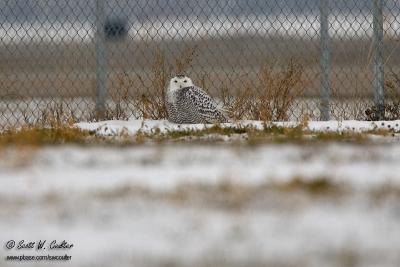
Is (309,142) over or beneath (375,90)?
beneath

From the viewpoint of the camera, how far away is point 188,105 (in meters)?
7.90

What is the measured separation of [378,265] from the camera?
284cm

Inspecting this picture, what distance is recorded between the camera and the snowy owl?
790cm

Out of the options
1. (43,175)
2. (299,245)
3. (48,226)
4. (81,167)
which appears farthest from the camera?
(81,167)

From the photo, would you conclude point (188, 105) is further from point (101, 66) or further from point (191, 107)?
point (101, 66)

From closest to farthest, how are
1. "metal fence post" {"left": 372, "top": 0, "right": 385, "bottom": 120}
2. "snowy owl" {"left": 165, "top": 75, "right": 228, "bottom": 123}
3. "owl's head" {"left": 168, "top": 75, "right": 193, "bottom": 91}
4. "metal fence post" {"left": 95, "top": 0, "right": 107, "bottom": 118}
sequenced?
"snowy owl" {"left": 165, "top": 75, "right": 228, "bottom": 123}
"owl's head" {"left": 168, "top": 75, "right": 193, "bottom": 91}
"metal fence post" {"left": 95, "top": 0, "right": 107, "bottom": 118}
"metal fence post" {"left": 372, "top": 0, "right": 385, "bottom": 120}

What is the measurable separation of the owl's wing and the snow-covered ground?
292 cm

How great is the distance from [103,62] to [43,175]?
15.6 feet

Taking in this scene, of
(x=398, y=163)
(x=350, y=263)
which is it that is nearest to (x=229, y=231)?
(x=350, y=263)

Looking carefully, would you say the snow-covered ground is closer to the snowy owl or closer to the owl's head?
the snowy owl

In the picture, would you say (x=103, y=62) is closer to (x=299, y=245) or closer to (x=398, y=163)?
(x=398, y=163)

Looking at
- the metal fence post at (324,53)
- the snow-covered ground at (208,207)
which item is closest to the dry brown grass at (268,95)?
the metal fence post at (324,53)

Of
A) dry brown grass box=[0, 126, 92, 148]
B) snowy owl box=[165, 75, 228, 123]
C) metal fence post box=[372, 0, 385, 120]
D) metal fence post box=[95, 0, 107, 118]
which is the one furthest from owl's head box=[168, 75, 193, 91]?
metal fence post box=[372, 0, 385, 120]

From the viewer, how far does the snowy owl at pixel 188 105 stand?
7902mm
